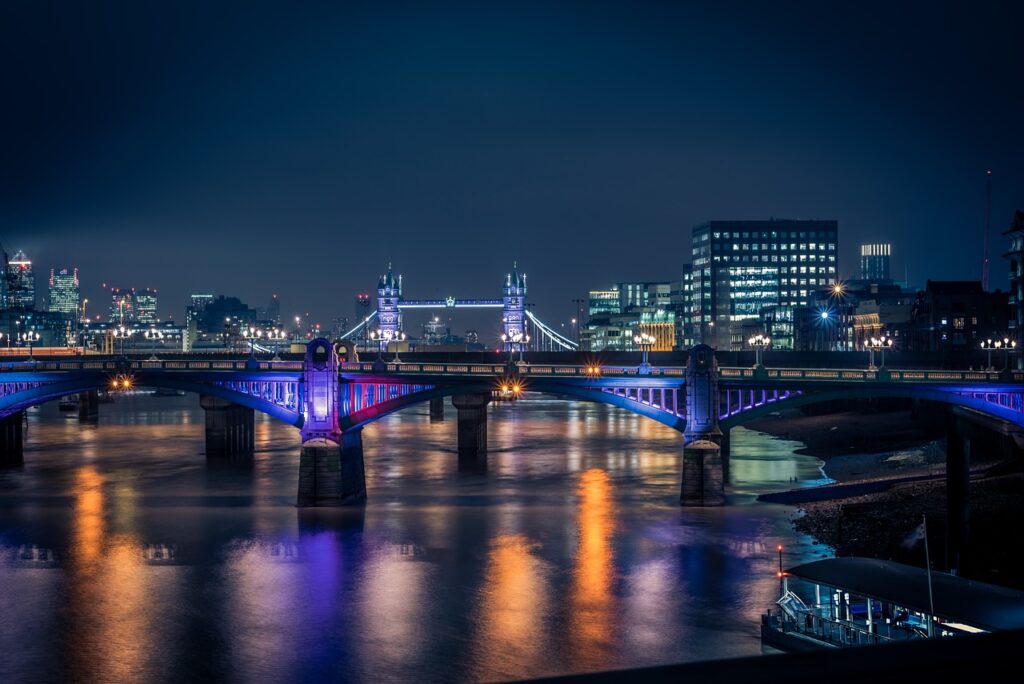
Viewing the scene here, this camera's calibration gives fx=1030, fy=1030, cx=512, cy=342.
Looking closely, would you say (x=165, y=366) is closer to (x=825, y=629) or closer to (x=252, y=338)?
(x=252, y=338)

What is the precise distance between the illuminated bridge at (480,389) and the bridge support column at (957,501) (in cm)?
1032

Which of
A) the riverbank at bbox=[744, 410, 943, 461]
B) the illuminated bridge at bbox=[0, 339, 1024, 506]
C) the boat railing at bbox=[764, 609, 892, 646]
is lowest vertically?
the boat railing at bbox=[764, 609, 892, 646]

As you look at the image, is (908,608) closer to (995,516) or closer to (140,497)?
(995,516)

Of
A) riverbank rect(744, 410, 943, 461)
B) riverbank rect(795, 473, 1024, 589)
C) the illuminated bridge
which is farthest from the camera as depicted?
riverbank rect(744, 410, 943, 461)

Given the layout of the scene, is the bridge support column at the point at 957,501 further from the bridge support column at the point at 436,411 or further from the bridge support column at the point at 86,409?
the bridge support column at the point at 86,409

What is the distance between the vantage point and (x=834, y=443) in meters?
94.8

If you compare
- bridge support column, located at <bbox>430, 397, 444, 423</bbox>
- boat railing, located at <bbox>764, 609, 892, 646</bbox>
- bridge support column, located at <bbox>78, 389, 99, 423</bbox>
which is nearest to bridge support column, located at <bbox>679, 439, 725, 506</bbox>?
boat railing, located at <bbox>764, 609, 892, 646</bbox>

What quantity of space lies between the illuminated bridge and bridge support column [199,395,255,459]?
60.8 ft

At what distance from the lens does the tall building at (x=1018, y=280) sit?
4240 inches

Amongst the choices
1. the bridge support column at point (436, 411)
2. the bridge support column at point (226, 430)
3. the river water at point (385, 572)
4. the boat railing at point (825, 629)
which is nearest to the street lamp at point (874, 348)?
the river water at point (385, 572)

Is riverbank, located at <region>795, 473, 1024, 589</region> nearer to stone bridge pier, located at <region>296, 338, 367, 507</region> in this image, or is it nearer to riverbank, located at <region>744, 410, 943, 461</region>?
stone bridge pier, located at <region>296, 338, 367, 507</region>

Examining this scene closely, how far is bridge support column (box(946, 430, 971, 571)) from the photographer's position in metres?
45.2

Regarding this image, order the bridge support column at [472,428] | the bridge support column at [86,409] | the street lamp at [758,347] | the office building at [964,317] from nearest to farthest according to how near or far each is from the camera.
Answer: the street lamp at [758,347] → the bridge support column at [472,428] → the office building at [964,317] → the bridge support column at [86,409]

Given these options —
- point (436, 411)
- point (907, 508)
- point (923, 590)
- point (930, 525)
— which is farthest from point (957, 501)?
point (436, 411)
